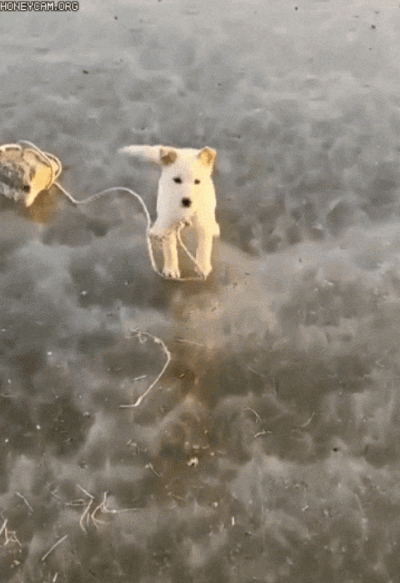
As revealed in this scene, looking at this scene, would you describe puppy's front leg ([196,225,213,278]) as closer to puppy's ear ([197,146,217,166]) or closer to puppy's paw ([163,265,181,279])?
puppy's paw ([163,265,181,279])

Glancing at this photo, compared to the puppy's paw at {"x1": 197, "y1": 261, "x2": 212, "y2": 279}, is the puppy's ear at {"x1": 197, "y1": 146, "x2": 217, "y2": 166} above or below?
above

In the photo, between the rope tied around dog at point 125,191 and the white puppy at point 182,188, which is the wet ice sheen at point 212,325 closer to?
the rope tied around dog at point 125,191

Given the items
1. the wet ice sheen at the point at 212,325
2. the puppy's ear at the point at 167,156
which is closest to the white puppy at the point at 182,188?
the puppy's ear at the point at 167,156

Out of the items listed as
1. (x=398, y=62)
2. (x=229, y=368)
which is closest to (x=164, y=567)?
(x=229, y=368)

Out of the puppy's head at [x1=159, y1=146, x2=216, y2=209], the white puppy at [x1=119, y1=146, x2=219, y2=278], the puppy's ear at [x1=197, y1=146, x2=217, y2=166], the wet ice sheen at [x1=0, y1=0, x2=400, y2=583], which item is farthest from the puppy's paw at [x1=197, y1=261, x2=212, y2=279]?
the puppy's ear at [x1=197, y1=146, x2=217, y2=166]

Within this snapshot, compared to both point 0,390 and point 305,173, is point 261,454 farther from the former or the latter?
point 305,173

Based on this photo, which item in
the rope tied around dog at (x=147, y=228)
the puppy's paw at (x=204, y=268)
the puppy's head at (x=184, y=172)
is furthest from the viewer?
the puppy's paw at (x=204, y=268)
